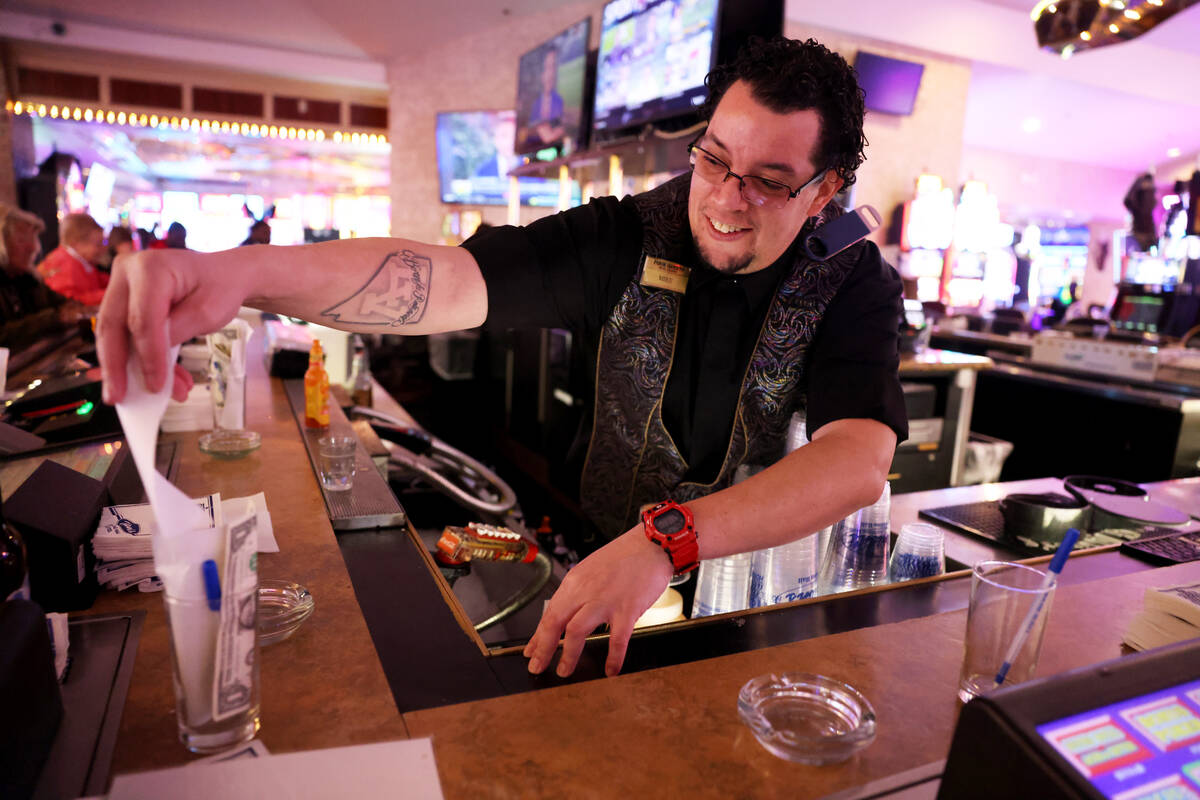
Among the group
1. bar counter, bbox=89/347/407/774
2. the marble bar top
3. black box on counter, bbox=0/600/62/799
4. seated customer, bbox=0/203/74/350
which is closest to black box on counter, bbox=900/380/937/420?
the marble bar top

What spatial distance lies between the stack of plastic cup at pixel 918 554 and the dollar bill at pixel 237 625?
1.03 metres

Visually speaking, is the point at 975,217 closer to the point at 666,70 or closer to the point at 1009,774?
the point at 666,70

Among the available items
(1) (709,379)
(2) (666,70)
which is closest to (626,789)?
(1) (709,379)

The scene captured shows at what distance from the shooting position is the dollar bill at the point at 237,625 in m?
0.63

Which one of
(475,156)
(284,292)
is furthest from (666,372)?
(475,156)

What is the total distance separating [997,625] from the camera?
0.84m

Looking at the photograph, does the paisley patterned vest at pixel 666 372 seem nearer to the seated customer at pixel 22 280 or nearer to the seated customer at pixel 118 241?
the seated customer at pixel 22 280

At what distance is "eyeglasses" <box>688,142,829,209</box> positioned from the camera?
132cm

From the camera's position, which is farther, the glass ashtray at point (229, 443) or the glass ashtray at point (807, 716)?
the glass ashtray at point (229, 443)

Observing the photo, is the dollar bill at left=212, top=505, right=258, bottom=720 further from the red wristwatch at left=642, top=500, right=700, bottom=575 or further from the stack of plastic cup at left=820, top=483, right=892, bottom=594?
the stack of plastic cup at left=820, top=483, right=892, bottom=594

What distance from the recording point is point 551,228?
138cm

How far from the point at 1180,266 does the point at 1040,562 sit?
1302 centimetres

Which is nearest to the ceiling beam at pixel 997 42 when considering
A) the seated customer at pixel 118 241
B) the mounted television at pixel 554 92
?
the mounted television at pixel 554 92

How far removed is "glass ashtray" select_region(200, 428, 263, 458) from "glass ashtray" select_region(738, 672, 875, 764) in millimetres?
1281
